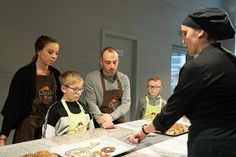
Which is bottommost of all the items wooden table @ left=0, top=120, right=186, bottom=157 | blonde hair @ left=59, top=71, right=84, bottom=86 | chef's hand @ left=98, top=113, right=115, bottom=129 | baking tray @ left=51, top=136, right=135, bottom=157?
wooden table @ left=0, top=120, right=186, bottom=157

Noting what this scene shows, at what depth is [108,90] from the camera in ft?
7.33

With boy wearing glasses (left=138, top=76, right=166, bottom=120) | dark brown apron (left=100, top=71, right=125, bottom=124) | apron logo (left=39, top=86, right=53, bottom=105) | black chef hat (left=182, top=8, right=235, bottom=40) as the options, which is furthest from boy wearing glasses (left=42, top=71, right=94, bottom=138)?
boy wearing glasses (left=138, top=76, right=166, bottom=120)

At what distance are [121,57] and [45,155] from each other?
10.1 ft

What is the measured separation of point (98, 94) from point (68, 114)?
0.56 meters

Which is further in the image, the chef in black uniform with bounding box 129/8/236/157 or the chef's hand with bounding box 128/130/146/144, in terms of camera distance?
the chef's hand with bounding box 128/130/146/144

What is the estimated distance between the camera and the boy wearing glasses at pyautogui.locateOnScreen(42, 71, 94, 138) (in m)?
1.65

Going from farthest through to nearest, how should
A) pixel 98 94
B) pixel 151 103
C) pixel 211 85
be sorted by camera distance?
pixel 151 103
pixel 98 94
pixel 211 85

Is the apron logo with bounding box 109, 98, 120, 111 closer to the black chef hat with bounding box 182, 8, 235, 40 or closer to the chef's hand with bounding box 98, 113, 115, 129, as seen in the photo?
the chef's hand with bounding box 98, 113, 115, 129

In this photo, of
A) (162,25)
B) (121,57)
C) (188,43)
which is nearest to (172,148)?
(188,43)

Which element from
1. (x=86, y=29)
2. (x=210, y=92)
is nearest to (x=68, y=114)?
(x=210, y=92)

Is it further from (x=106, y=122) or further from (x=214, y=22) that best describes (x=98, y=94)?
(x=214, y=22)

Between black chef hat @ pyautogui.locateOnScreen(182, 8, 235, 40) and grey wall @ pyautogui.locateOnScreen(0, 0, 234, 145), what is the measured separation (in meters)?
2.20

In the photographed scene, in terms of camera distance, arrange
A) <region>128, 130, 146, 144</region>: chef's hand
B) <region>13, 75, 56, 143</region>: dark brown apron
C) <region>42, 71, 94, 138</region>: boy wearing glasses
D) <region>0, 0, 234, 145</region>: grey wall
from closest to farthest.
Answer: <region>128, 130, 146, 144</region>: chef's hand < <region>42, 71, 94, 138</region>: boy wearing glasses < <region>13, 75, 56, 143</region>: dark brown apron < <region>0, 0, 234, 145</region>: grey wall

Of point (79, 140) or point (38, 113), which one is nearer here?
point (79, 140)
